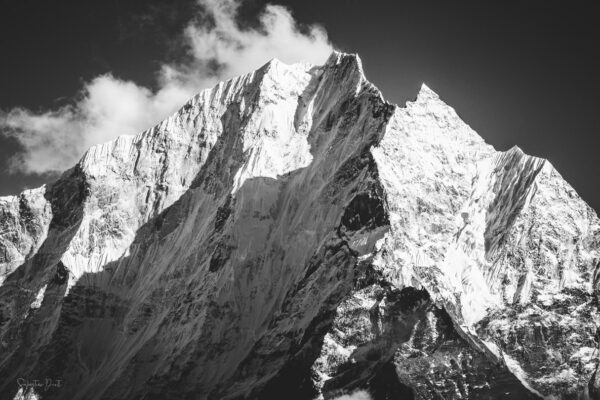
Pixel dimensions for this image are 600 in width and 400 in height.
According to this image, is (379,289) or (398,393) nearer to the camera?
(398,393)

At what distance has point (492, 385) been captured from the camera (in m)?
178

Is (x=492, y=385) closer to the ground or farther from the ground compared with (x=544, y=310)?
closer to the ground

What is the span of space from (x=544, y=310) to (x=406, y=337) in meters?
28.9

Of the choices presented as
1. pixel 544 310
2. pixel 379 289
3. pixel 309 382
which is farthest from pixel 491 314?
pixel 309 382

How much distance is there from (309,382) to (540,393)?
1687 inches

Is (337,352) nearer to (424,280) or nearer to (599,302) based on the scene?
(424,280)

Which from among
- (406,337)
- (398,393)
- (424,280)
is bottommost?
(398,393)

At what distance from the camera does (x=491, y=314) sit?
636 feet

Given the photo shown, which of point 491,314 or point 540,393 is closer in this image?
point 540,393

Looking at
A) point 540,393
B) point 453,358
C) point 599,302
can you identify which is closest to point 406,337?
point 453,358

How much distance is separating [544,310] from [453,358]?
936 inches

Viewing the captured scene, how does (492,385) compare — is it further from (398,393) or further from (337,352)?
(337,352)

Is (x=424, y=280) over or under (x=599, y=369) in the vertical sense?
over

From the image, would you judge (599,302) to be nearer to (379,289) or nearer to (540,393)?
(540,393)
